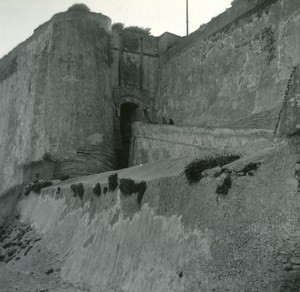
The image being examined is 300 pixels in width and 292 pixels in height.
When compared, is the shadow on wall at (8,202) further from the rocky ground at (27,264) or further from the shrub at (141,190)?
the shrub at (141,190)

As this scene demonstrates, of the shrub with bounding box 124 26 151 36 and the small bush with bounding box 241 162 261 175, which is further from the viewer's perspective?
the shrub with bounding box 124 26 151 36

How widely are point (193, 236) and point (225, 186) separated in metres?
1.05

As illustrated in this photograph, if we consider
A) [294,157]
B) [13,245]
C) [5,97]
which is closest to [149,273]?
[294,157]

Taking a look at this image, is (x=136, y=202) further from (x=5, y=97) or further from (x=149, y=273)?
(x=5, y=97)

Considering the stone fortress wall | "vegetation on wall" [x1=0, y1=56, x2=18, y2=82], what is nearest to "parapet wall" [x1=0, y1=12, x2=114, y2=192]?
the stone fortress wall

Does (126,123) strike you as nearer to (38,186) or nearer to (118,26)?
(118,26)

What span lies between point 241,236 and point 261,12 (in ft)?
42.7

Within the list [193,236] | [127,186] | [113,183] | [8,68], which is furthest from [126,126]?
[193,236]

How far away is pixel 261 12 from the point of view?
59.2ft

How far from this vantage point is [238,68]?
18.9 meters

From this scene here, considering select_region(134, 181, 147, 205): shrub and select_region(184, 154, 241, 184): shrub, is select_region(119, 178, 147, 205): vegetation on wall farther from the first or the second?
select_region(184, 154, 241, 184): shrub

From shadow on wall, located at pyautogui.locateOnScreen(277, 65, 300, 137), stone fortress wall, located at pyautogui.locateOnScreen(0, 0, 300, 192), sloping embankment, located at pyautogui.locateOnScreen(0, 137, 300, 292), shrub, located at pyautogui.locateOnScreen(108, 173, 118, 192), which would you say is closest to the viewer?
sloping embankment, located at pyautogui.locateOnScreen(0, 137, 300, 292)

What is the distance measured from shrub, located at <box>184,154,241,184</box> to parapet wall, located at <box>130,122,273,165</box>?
1.98m

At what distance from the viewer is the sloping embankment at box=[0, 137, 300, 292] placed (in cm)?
653
